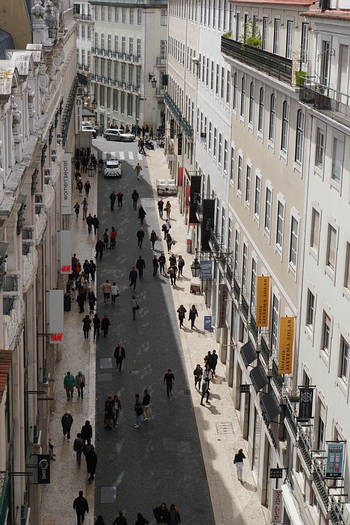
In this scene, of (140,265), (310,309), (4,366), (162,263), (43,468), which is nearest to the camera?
(4,366)

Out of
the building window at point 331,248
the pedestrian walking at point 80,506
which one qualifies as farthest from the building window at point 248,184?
the pedestrian walking at point 80,506

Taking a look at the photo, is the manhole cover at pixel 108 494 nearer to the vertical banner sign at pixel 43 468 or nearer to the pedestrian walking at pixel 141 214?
the vertical banner sign at pixel 43 468

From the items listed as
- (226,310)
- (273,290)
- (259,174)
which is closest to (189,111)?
(226,310)

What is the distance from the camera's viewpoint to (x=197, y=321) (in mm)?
48438

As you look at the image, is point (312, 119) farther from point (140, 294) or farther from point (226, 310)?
point (140, 294)

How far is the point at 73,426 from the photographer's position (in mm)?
35844

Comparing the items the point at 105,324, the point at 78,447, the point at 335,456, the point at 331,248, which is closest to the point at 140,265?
the point at 105,324

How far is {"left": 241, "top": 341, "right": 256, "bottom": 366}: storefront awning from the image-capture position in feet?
111

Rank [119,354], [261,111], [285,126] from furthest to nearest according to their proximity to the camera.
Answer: [119,354], [261,111], [285,126]

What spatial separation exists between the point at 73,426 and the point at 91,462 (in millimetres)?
4204

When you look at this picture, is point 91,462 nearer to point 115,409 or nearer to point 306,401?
point 115,409

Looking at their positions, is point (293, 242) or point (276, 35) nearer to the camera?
point (293, 242)

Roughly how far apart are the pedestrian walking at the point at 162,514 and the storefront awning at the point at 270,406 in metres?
4.41

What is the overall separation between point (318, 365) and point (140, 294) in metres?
26.6
